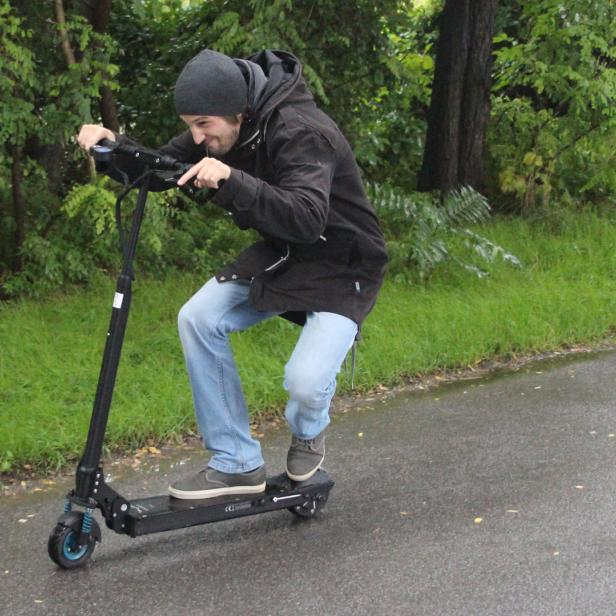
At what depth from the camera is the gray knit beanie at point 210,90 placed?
155 inches

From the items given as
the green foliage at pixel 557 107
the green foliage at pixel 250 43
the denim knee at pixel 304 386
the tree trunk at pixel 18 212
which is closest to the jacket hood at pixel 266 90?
the denim knee at pixel 304 386

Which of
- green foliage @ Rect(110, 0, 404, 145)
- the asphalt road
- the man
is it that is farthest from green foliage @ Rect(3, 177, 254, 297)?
the man

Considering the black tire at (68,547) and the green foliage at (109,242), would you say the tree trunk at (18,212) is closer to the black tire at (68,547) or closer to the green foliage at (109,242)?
the green foliage at (109,242)

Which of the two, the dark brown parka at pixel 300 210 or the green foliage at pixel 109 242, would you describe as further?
the green foliage at pixel 109 242

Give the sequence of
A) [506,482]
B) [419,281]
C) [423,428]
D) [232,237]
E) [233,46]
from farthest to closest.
→ [232,237] < [419,281] < [233,46] < [423,428] < [506,482]

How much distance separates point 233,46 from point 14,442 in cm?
370

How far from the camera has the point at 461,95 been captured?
35.3 ft

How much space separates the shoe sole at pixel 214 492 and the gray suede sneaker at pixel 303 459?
0.16m

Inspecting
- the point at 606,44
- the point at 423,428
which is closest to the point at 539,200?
the point at 606,44

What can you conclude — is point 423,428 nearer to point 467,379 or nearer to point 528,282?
point 467,379

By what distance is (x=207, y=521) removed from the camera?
13.9ft

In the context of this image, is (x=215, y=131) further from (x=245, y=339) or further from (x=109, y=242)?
(x=109, y=242)

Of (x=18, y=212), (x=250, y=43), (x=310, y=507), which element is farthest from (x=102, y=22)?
(x=310, y=507)

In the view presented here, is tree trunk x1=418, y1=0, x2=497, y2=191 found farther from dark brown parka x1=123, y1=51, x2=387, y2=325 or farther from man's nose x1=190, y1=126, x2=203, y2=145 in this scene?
man's nose x1=190, y1=126, x2=203, y2=145
